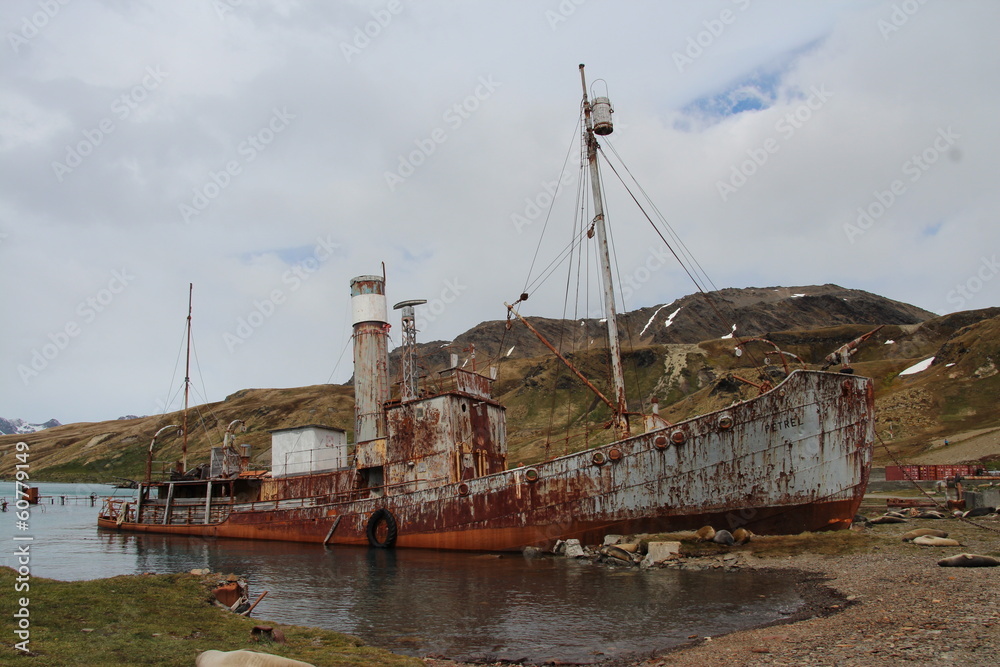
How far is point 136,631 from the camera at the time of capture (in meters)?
10.7

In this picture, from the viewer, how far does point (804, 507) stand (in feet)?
67.8

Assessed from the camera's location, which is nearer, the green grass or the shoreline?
the shoreline

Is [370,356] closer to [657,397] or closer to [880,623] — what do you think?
[657,397]

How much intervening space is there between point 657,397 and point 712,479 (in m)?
20.0

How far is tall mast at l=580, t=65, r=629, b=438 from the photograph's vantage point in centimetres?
2436

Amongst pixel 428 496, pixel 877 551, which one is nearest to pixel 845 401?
pixel 877 551

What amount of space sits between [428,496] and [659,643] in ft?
52.2

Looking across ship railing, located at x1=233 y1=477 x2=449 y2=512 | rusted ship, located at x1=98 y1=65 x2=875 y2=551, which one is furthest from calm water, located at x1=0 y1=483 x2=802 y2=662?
ship railing, located at x1=233 y1=477 x2=449 y2=512

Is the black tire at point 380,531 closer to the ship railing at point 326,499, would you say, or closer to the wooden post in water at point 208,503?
the ship railing at point 326,499

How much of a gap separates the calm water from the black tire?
0.62m

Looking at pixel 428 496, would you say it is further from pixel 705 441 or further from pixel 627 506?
pixel 705 441

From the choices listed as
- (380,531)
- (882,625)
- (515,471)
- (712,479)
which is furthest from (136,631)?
(380,531)

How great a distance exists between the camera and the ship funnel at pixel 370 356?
3128 centimetres

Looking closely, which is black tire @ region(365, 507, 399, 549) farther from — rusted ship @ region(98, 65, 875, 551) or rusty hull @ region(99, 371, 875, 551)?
rusty hull @ region(99, 371, 875, 551)
